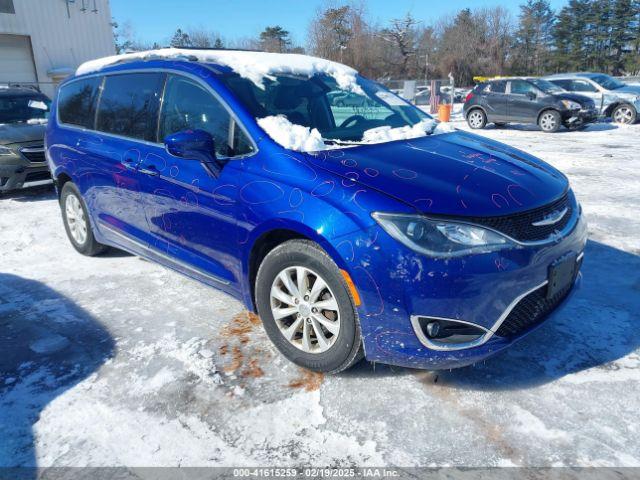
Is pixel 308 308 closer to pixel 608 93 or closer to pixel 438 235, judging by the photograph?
pixel 438 235

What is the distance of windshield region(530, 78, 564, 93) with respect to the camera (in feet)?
47.6

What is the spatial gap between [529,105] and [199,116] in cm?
1362

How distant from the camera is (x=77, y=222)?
4.89 m

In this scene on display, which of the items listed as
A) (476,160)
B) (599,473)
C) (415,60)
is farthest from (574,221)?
(415,60)

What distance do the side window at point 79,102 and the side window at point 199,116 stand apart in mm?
1238

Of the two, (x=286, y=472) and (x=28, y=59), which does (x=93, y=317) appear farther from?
(x=28, y=59)

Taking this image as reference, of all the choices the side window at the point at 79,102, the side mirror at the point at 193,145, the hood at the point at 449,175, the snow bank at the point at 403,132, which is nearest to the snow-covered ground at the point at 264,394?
the hood at the point at 449,175

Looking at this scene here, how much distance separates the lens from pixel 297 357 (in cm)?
Result: 284

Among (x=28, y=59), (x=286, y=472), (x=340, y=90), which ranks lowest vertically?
(x=286, y=472)

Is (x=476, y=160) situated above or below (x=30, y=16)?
below

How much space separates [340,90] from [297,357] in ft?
6.54

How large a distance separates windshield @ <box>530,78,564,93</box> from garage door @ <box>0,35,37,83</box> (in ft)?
76.1

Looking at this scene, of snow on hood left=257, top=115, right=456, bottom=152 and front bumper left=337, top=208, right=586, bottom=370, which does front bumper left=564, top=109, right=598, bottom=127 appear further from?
front bumper left=337, top=208, right=586, bottom=370

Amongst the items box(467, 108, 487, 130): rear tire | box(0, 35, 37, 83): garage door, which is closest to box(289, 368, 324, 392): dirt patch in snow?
box(467, 108, 487, 130): rear tire
